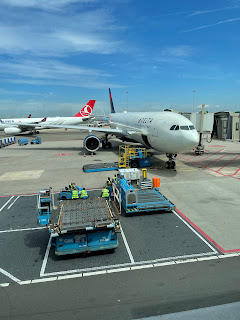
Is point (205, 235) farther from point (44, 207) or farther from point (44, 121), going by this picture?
point (44, 121)

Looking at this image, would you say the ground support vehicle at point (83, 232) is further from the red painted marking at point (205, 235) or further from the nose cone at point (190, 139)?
the nose cone at point (190, 139)

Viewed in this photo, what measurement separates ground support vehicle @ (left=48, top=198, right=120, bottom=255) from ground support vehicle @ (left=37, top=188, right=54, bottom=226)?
0.41 m

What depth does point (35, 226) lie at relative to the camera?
12.1m

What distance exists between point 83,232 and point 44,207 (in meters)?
2.54

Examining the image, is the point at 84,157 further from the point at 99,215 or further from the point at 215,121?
the point at 99,215

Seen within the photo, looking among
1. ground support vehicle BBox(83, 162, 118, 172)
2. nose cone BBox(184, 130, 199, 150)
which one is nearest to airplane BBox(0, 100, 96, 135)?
ground support vehicle BBox(83, 162, 118, 172)

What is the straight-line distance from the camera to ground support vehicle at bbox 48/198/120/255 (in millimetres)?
9047

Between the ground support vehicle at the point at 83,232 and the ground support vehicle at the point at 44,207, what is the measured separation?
1.36ft

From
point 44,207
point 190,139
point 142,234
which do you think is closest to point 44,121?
point 190,139

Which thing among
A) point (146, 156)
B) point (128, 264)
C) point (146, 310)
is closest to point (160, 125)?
point (146, 156)

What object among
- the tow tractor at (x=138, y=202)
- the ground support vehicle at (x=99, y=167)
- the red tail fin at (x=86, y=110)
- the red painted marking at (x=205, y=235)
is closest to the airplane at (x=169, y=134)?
the ground support vehicle at (x=99, y=167)

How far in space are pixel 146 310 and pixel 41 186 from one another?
14.2 meters

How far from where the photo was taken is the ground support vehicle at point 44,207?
1031cm

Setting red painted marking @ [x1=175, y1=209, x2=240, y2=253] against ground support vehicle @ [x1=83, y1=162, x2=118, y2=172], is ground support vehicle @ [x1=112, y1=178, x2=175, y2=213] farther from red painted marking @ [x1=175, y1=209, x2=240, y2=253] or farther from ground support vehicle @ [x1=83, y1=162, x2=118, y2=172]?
ground support vehicle @ [x1=83, y1=162, x2=118, y2=172]
